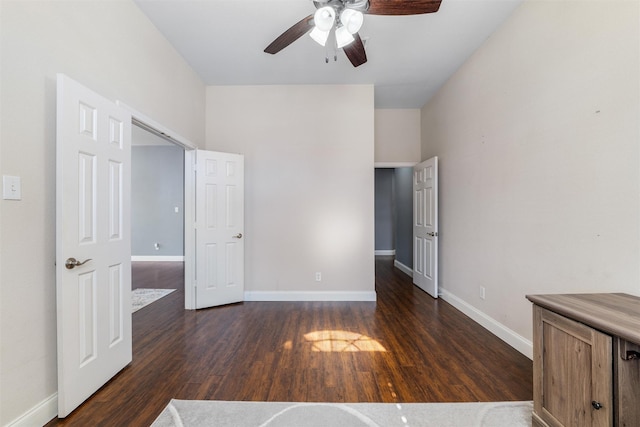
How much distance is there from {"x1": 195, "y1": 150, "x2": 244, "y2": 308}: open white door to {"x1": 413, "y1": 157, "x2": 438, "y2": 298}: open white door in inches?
105

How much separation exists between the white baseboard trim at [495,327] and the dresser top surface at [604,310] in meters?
0.98

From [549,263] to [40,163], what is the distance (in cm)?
341

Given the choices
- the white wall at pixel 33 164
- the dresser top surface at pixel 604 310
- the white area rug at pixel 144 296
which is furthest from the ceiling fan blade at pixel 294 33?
the white area rug at pixel 144 296

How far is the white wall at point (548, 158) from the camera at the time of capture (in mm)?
1515

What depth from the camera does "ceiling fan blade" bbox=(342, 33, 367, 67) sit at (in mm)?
2008

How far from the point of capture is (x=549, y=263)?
1.99 m

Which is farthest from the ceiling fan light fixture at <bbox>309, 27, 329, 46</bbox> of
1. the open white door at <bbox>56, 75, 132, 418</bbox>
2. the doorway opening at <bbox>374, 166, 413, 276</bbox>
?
the doorway opening at <bbox>374, 166, 413, 276</bbox>

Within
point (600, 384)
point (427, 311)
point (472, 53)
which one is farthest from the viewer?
point (427, 311)

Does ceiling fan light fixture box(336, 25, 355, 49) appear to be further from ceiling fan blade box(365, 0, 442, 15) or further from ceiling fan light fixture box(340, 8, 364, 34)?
ceiling fan blade box(365, 0, 442, 15)

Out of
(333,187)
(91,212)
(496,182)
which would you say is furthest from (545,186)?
(91,212)

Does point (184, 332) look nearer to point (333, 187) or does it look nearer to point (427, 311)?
point (333, 187)

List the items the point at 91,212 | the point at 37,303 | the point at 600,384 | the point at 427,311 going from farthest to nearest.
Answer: the point at 427,311 < the point at 91,212 < the point at 37,303 < the point at 600,384

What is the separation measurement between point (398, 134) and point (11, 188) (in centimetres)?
449

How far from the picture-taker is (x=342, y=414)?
5.12 feet
